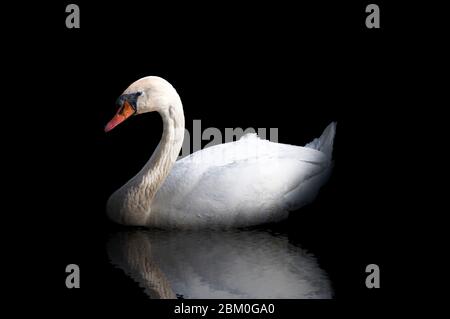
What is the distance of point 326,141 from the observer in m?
6.52

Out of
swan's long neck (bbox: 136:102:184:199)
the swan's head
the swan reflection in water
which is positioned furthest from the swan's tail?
the swan's head

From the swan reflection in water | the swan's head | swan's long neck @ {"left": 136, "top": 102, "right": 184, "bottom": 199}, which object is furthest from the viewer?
swan's long neck @ {"left": 136, "top": 102, "right": 184, "bottom": 199}

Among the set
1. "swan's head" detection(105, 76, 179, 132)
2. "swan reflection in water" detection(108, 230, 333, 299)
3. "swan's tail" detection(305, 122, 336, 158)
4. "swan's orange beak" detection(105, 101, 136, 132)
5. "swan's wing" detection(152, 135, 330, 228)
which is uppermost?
"swan's head" detection(105, 76, 179, 132)

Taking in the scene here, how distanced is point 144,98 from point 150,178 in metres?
0.54

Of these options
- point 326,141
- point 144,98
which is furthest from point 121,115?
point 326,141

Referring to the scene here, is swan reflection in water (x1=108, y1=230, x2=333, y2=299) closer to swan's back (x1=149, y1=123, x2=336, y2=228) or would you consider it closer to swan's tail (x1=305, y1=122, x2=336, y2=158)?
swan's back (x1=149, y1=123, x2=336, y2=228)

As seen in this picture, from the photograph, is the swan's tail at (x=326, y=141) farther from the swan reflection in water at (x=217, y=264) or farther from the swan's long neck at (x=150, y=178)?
the swan's long neck at (x=150, y=178)

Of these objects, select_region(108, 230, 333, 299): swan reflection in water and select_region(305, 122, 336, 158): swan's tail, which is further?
select_region(305, 122, 336, 158): swan's tail

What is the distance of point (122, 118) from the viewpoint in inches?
230

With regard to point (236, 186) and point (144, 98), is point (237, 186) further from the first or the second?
point (144, 98)

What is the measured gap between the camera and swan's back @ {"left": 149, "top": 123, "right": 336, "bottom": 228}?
230 inches

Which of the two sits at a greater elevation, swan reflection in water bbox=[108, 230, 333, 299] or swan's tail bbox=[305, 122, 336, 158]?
swan's tail bbox=[305, 122, 336, 158]

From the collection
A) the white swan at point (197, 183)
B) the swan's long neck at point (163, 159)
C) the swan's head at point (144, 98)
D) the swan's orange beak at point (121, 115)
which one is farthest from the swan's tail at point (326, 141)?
the swan's orange beak at point (121, 115)

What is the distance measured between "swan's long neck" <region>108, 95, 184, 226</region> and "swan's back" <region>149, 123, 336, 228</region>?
60mm
